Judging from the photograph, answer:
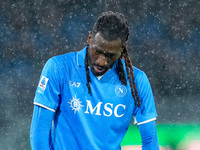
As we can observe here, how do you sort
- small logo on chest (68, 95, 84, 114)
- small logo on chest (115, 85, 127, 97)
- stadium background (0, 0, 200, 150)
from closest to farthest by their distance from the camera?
1. small logo on chest (68, 95, 84, 114)
2. small logo on chest (115, 85, 127, 97)
3. stadium background (0, 0, 200, 150)

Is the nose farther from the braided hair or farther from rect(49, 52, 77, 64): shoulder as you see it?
rect(49, 52, 77, 64): shoulder

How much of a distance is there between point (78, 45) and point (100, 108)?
5.51 metres

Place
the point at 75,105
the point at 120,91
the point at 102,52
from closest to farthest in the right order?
the point at 102,52
the point at 75,105
the point at 120,91

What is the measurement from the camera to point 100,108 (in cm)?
262

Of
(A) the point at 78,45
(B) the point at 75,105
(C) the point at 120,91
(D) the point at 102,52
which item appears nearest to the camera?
(D) the point at 102,52

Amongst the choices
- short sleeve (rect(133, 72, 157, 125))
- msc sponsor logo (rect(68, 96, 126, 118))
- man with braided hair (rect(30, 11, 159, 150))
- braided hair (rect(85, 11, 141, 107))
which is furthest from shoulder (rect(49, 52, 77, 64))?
short sleeve (rect(133, 72, 157, 125))

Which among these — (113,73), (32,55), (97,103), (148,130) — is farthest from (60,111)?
(32,55)

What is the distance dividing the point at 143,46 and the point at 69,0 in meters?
1.98

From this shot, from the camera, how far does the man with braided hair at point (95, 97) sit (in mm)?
2492

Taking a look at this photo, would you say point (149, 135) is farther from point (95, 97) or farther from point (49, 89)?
point (49, 89)

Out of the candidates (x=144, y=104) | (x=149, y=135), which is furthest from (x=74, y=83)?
(x=149, y=135)

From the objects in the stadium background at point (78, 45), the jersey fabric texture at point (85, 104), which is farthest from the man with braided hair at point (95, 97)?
the stadium background at point (78, 45)

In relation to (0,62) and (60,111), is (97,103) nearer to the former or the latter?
(60,111)

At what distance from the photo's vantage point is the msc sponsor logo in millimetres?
2582
